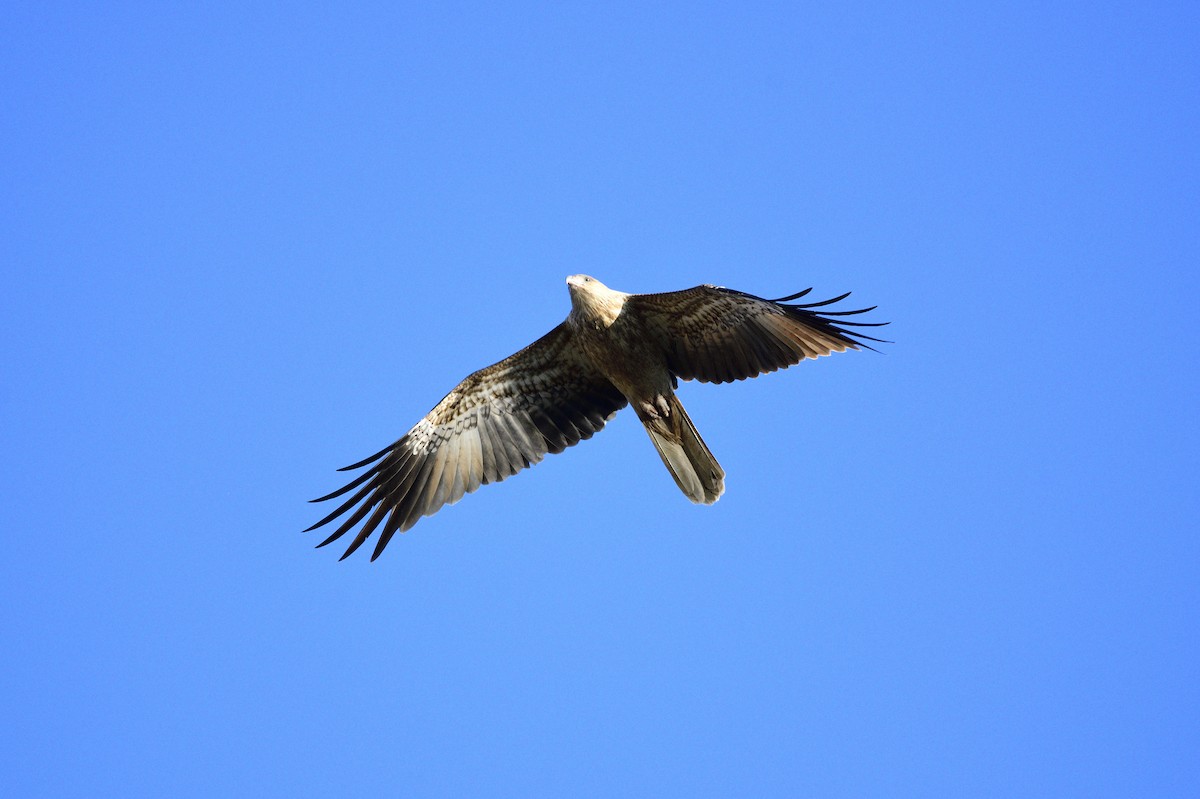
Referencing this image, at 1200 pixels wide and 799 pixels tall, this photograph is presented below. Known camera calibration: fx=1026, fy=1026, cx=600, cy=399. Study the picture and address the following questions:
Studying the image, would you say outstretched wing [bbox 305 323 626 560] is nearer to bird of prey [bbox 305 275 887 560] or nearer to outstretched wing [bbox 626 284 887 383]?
bird of prey [bbox 305 275 887 560]

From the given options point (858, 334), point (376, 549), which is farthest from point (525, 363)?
point (858, 334)

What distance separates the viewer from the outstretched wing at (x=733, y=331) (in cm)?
912

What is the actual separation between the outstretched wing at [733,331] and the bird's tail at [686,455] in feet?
1.47

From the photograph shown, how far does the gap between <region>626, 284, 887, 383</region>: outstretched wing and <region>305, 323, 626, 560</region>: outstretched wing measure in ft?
2.65

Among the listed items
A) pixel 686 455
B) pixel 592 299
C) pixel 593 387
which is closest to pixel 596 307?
pixel 592 299

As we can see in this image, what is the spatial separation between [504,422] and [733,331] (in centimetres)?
238

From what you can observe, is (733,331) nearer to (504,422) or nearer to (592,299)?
(592,299)

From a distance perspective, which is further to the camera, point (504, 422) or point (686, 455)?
point (504, 422)

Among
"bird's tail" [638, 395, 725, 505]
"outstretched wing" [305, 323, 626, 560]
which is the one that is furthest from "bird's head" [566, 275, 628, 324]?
"bird's tail" [638, 395, 725, 505]

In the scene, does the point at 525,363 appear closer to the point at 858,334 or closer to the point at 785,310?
the point at 785,310

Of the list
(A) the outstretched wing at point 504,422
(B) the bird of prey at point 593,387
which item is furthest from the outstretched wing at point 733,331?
(A) the outstretched wing at point 504,422

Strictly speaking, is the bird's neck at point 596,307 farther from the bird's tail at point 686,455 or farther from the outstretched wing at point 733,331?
the bird's tail at point 686,455

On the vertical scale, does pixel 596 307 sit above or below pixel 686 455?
above

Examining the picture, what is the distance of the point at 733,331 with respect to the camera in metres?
9.42
